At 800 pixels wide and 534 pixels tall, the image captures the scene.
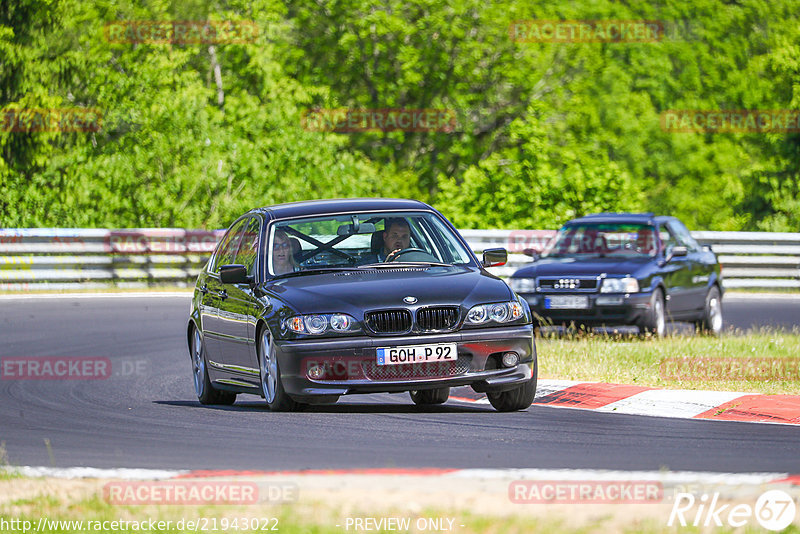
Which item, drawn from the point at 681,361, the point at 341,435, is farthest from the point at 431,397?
the point at 681,361

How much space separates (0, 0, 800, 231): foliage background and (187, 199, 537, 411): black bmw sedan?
62.4 ft

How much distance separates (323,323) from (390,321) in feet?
1.46

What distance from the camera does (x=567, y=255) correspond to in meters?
18.9

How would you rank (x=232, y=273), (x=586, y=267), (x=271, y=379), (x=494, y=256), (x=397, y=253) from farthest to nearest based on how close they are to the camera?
(x=586, y=267), (x=494, y=256), (x=397, y=253), (x=232, y=273), (x=271, y=379)

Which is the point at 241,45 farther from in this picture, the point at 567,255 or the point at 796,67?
the point at 567,255

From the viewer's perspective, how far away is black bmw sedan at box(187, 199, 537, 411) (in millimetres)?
9875

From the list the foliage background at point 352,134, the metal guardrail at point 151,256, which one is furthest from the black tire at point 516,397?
the foliage background at point 352,134

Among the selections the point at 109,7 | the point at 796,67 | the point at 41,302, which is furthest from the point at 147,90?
the point at 796,67

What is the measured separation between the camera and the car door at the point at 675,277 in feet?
60.1

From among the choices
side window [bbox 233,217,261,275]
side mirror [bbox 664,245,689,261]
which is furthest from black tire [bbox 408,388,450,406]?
side mirror [bbox 664,245,689,261]

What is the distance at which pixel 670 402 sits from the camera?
A: 1113 cm

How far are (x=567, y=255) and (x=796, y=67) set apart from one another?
20980 millimetres

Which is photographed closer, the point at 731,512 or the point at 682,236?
the point at 731,512

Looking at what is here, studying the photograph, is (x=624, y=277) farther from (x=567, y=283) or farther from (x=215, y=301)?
(x=215, y=301)
